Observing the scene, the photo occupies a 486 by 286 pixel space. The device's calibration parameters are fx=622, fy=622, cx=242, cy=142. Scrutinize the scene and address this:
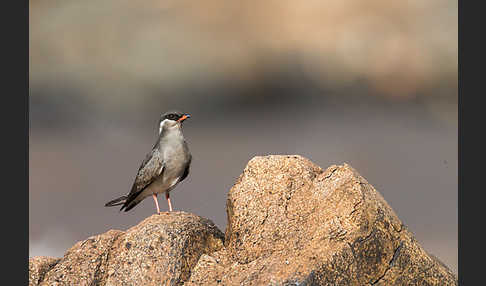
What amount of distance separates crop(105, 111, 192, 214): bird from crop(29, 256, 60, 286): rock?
6.21 ft

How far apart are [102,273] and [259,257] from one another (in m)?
2.49

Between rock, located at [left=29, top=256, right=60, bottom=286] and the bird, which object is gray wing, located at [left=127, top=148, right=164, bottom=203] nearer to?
the bird

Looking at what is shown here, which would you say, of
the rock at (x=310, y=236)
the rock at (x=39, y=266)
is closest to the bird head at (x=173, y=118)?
the rock at (x=310, y=236)

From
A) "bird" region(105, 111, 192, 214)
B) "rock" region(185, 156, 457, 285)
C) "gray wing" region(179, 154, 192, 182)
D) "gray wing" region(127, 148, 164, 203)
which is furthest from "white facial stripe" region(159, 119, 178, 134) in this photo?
"rock" region(185, 156, 457, 285)

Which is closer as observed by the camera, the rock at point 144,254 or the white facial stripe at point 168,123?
the rock at point 144,254

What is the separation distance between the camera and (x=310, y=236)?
8.30 m

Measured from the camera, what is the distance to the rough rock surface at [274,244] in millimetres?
8031

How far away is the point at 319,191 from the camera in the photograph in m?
8.91

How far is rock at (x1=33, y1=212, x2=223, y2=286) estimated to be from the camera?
8891 millimetres

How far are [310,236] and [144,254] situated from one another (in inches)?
97.8

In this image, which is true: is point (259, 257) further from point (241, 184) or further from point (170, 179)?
point (170, 179)

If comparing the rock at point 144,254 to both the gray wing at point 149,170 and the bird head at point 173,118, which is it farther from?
the bird head at point 173,118

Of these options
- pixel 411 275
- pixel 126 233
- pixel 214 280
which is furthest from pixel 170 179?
pixel 411 275

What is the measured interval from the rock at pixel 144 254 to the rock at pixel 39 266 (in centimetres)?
17
